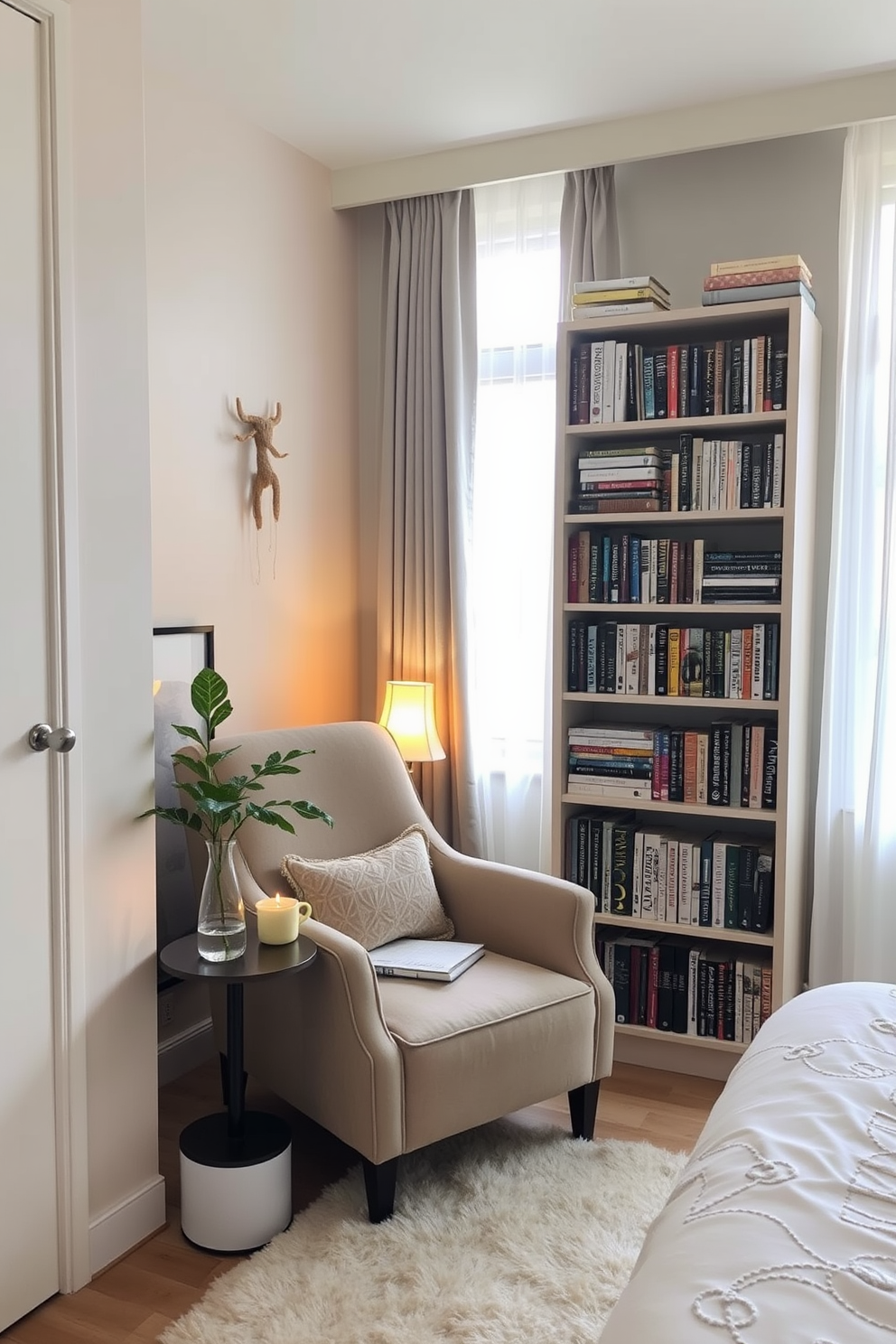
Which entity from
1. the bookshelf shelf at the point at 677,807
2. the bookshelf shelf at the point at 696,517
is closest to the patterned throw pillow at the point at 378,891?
the bookshelf shelf at the point at 677,807

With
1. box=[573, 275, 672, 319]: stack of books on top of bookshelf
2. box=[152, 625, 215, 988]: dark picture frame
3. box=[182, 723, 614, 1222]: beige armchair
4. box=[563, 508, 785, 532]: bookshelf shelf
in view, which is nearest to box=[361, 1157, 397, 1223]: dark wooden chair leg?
box=[182, 723, 614, 1222]: beige armchair

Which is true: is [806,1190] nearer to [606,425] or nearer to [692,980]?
[692,980]

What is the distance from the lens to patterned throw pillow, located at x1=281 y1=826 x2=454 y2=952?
2555mm

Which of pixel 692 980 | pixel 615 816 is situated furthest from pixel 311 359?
pixel 692 980

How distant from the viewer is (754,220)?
3197mm

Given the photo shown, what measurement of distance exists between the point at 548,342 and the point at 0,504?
1.99 meters

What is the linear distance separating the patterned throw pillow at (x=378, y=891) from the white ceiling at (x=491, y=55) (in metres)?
1.93

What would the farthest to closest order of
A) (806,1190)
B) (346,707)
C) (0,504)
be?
(346,707), (0,504), (806,1190)

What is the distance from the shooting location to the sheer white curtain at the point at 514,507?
342 centimetres

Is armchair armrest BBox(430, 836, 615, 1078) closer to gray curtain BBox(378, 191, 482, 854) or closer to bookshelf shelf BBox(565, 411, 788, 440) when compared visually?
gray curtain BBox(378, 191, 482, 854)

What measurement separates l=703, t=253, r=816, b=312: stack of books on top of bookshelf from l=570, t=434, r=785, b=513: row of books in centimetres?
36

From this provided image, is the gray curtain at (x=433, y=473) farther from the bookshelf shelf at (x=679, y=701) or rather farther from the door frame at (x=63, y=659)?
the door frame at (x=63, y=659)

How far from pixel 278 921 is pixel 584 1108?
0.91 meters

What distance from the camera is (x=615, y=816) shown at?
3.25 metres
